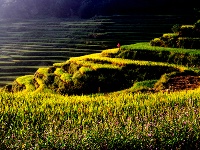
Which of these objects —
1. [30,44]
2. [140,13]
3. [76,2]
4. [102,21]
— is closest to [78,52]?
[30,44]

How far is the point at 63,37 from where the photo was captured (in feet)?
177

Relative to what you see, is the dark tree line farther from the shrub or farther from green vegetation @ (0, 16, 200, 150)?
green vegetation @ (0, 16, 200, 150)

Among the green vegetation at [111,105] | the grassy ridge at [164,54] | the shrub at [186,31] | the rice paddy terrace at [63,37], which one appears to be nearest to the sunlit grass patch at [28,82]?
the green vegetation at [111,105]

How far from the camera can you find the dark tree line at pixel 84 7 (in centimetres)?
Result: 6875

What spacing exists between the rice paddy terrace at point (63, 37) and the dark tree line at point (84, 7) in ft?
18.1

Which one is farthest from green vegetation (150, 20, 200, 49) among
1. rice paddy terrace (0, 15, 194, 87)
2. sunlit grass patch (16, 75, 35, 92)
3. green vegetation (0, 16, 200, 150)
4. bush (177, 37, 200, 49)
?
rice paddy terrace (0, 15, 194, 87)

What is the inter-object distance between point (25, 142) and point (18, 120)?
2.52 m

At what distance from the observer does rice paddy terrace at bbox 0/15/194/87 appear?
36.7m

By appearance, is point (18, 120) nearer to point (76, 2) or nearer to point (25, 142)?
point (25, 142)

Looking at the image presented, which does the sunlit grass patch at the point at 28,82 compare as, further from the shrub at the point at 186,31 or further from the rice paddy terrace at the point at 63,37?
the shrub at the point at 186,31

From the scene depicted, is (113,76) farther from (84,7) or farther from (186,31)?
(84,7)

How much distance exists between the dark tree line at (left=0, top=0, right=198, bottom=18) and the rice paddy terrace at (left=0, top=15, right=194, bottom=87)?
5.51 metres

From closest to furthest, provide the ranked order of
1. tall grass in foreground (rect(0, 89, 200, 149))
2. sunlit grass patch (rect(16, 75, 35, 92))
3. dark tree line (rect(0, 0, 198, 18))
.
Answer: tall grass in foreground (rect(0, 89, 200, 149)) < sunlit grass patch (rect(16, 75, 35, 92)) < dark tree line (rect(0, 0, 198, 18))

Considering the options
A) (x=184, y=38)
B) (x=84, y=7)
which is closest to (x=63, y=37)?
(x=84, y=7)
